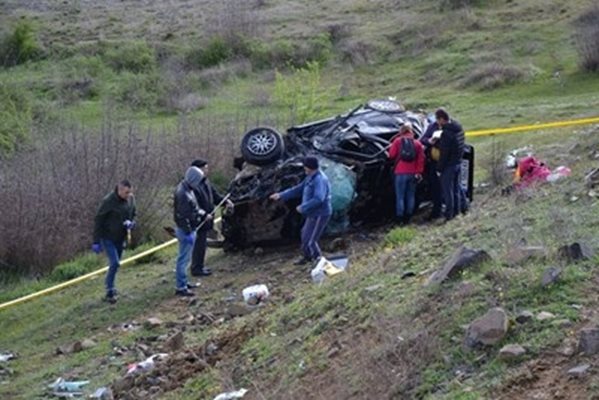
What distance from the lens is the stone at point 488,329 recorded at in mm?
7371

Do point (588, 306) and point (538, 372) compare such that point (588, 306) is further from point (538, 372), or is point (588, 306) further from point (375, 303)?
point (375, 303)

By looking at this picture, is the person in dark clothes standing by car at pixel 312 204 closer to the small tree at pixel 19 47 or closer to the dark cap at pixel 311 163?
the dark cap at pixel 311 163

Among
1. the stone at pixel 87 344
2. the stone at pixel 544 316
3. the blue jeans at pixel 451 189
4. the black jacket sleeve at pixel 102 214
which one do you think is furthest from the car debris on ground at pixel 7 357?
the stone at pixel 544 316

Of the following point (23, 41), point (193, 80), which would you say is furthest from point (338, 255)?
point (23, 41)

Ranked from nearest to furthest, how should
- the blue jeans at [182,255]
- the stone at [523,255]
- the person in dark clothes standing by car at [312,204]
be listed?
the stone at [523,255]
the person in dark clothes standing by car at [312,204]
the blue jeans at [182,255]

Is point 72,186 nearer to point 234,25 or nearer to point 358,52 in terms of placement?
point 358,52

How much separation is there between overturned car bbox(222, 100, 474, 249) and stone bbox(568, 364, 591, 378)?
317 inches

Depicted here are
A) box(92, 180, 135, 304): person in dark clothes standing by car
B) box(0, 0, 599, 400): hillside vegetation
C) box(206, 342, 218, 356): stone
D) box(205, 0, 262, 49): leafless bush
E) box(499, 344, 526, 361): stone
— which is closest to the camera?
box(499, 344, 526, 361): stone

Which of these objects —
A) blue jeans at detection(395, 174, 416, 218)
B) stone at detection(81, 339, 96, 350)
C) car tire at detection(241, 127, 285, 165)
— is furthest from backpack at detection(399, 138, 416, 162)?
stone at detection(81, 339, 96, 350)

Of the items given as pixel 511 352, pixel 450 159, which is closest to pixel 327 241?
pixel 450 159

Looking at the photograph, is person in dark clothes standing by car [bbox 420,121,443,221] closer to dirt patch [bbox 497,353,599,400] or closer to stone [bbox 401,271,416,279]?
stone [bbox 401,271,416,279]

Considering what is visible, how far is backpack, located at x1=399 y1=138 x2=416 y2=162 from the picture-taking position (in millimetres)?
14609

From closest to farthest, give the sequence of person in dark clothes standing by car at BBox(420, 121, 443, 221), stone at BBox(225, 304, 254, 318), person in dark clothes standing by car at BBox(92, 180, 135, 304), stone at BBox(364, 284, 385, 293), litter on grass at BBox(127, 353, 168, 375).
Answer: stone at BBox(364, 284, 385, 293) → litter on grass at BBox(127, 353, 168, 375) → stone at BBox(225, 304, 254, 318) → person in dark clothes standing by car at BBox(92, 180, 135, 304) → person in dark clothes standing by car at BBox(420, 121, 443, 221)

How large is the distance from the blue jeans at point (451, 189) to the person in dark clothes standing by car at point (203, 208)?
2.84 m
